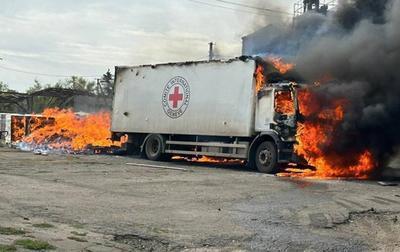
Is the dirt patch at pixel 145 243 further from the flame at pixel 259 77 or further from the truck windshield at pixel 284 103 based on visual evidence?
the flame at pixel 259 77

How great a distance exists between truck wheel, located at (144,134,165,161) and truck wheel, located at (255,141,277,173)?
449 centimetres

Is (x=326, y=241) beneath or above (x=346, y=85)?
beneath

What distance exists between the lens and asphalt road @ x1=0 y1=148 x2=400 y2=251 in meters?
6.26

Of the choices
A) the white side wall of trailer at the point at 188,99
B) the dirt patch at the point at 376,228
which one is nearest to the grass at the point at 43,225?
the dirt patch at the point at 376,228

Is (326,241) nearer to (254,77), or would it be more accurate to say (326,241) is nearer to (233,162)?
(254,77)

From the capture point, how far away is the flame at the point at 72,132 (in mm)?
23391

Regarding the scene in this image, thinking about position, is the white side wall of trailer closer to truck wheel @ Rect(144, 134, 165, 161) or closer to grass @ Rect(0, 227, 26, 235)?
truck wheel @ Rect(144, 134, 165, 161)

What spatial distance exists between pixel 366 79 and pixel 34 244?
11.6m

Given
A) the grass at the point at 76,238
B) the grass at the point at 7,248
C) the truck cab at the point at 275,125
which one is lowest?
the grass at the point at 76,238

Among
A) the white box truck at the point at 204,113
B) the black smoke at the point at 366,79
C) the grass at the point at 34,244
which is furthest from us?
the white box truck at the point at 204,113

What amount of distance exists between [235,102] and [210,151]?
189 centimetres

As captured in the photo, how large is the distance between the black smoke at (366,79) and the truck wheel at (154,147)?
6162 mm

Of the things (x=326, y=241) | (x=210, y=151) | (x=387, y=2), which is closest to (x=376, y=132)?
(x=387, y=2)

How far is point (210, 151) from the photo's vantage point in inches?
693
